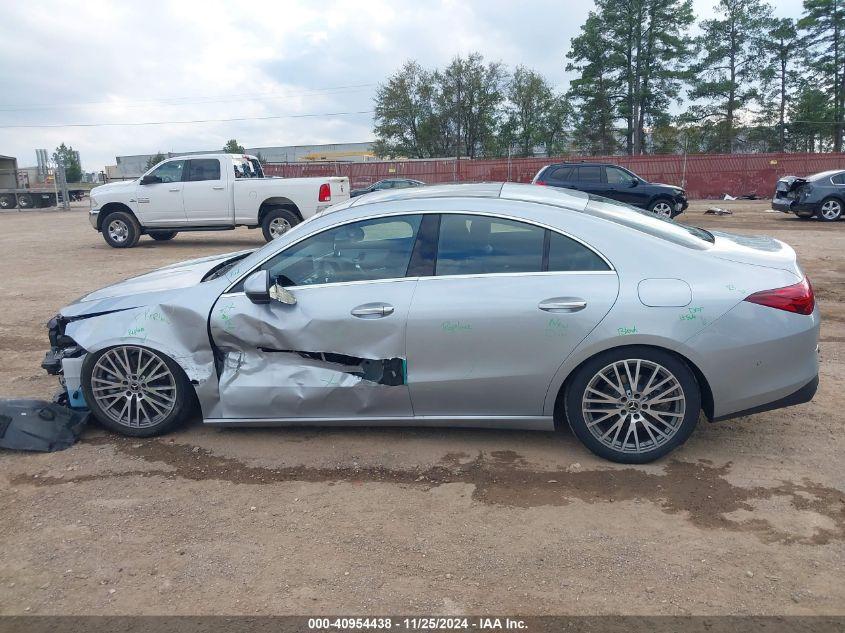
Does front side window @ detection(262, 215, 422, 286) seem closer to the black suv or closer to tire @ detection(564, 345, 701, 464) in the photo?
tire @ detection(564, 345, 701, 464)

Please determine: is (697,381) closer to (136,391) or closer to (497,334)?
(497,334)

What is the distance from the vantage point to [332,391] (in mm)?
4223

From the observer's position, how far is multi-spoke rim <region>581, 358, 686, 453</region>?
3891 millimetres

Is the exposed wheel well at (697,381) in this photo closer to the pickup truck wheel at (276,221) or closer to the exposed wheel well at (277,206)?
the exposed wheel well at (277,206)

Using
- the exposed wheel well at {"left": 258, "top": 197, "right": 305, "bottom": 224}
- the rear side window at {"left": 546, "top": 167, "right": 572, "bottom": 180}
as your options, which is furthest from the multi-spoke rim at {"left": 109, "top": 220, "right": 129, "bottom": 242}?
the rear side window at {"left": 546, "top": 167, "right": 572, "bottom": 180}

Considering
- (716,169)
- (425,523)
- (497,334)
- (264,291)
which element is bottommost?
(425,523)

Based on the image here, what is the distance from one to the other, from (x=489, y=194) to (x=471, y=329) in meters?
0.99

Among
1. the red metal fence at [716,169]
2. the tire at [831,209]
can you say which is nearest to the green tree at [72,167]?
the red metal fence at [716,169]

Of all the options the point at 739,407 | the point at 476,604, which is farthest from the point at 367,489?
the point at 739,407

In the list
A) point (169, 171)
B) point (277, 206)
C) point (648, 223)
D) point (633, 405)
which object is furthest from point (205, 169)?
point (633, 405)

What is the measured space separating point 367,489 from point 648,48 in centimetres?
5245

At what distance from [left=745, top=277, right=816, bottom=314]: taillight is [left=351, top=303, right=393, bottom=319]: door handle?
2.00 metres

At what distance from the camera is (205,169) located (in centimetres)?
1508

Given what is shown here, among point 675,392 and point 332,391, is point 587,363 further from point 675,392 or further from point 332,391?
point 332,391
